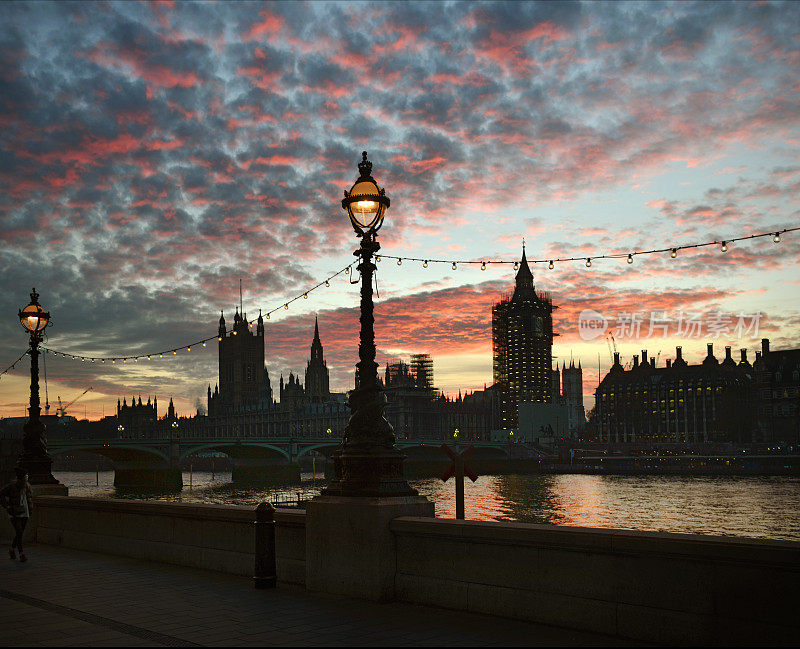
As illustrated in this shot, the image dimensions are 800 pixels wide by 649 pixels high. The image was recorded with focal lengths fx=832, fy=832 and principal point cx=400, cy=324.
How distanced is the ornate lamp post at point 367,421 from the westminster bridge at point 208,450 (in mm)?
90497

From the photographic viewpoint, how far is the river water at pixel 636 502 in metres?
58.0

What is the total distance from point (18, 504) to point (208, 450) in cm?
10872

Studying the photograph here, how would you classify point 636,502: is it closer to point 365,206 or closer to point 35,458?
point 35,458

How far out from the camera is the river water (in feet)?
190

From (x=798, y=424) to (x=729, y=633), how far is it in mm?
181444

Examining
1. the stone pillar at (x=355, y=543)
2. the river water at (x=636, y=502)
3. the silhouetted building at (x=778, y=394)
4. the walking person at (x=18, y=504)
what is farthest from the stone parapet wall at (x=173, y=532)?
the silhouetted building at (x=778, y=394)

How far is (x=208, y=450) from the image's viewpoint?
122188 millimetres

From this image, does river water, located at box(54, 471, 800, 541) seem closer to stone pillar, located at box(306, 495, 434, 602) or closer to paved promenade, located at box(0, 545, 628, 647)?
stone pillar, located at box(306, 495, 434, 602)

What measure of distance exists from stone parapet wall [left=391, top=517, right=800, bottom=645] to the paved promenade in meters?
0.24

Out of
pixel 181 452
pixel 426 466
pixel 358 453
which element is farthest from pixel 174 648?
pixel 426 466

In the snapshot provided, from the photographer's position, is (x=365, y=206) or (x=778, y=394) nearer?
(x=365, y=206)

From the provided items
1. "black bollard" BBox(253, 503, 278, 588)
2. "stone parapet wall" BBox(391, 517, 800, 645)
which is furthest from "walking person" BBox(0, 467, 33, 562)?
"stone parapet wall" BBox(391, 517, 800, 645)

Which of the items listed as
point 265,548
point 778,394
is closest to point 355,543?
point 265,548

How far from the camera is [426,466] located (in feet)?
476
